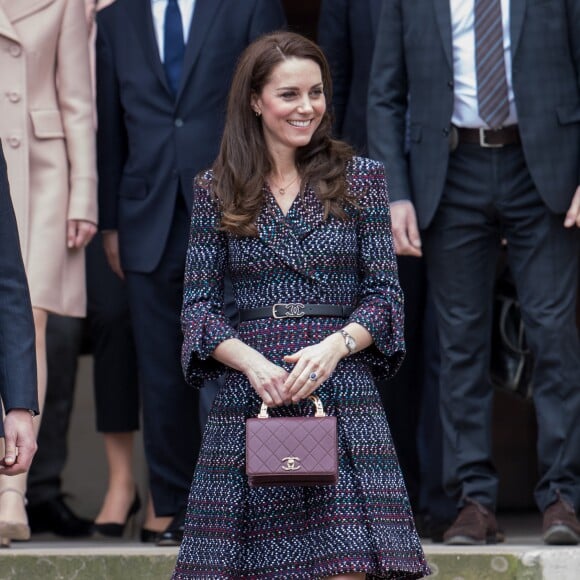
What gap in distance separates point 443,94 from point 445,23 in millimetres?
226

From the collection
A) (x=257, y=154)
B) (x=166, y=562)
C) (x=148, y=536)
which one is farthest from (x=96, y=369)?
(x=257, y=154)

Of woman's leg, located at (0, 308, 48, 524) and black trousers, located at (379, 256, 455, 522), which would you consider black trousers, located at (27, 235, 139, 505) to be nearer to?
woman's leg, located at (0, 308, 48, 524)

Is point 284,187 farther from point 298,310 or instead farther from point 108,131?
point 108,131

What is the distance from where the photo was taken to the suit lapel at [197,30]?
5.62m

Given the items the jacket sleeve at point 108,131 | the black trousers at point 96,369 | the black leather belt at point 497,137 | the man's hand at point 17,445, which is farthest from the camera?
the black trousers at point 96,369

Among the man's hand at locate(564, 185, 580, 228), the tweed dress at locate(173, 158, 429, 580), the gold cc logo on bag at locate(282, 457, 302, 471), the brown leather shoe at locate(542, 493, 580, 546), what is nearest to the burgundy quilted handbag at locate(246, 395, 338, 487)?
the gold cc logo on bag at locate(282, 457, 302, 471)

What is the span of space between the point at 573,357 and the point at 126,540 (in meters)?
1.84

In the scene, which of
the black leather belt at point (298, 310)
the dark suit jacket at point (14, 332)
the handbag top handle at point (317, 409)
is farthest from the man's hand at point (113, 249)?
the dark suit jacket at point (14, 332)

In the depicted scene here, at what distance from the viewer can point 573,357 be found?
5.29 meters

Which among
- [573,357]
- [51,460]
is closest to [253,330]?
[573,357]

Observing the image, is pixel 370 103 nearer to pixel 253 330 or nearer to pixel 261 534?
pixel 253 330

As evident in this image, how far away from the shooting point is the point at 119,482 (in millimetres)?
6246

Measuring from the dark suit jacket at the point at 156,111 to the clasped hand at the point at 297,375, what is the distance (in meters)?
1.66

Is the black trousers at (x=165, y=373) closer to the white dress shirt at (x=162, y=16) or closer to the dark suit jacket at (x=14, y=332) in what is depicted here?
the white dress shirt at (x=162, y=16)
